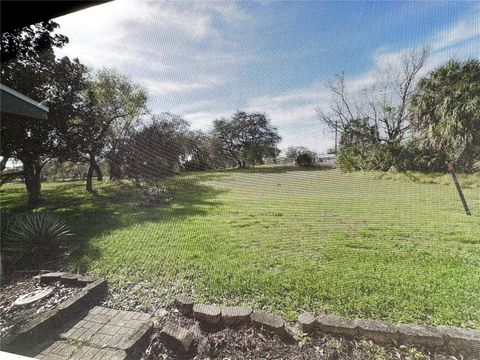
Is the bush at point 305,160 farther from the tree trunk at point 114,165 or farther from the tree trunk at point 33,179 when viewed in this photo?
the tree trunk at point 33,179

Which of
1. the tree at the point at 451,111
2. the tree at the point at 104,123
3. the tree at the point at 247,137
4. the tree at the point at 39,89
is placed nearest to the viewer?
the tree at the point at 451,111

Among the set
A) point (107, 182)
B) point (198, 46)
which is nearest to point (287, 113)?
point (198, 46)

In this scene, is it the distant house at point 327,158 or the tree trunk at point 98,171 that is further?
the tree trunk at point 98,171

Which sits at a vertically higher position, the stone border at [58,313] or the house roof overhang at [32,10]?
the house roof overhang at [32,10]

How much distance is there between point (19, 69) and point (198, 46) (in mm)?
1186

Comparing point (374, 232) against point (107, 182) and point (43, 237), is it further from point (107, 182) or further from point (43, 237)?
point (43, 237)

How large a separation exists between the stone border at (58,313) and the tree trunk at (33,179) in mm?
658

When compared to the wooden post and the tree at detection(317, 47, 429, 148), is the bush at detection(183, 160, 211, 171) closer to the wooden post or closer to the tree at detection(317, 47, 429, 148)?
the tree at detection(317, 47, 429, 148)

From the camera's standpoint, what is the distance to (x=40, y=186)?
1.70m

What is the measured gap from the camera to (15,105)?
118cm

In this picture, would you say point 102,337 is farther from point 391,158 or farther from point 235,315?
point 391,158

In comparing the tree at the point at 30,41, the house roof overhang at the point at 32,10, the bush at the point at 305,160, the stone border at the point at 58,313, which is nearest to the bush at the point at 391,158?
the bush at the point at 305,160

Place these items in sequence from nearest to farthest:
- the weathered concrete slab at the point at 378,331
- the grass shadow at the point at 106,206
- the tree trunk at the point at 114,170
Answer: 1. the weathered concrete slab at the point at 378,331
2. the grass shadow at the point at 106,206
3. the tree trunk at the point at 114,170

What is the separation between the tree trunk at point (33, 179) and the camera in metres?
1.58
